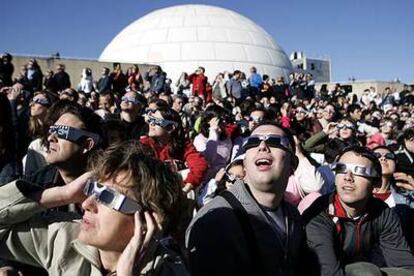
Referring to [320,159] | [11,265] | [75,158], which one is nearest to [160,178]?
[11,265]

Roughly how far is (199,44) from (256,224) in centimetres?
3678

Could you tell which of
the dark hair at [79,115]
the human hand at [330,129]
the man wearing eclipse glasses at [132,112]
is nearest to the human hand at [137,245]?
the dark hair at [79,115]

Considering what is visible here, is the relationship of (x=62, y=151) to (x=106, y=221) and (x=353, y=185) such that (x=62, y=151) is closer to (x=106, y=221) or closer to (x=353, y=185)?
(x=106, y=221)

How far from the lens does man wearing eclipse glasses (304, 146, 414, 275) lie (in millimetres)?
3592

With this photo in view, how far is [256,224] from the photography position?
9.73 ft

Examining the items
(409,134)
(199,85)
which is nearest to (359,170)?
(409,134)

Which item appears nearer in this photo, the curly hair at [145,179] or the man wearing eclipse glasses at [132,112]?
the curly hair at [145,179]

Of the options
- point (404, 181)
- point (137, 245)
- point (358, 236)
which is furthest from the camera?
point (404, 181)

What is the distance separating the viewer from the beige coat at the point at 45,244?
2.22 metres

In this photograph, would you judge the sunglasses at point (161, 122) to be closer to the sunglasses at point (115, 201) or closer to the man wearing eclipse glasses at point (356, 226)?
the man wearing eclipse glasses at point (356, 226)

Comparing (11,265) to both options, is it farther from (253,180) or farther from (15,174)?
(253,180)

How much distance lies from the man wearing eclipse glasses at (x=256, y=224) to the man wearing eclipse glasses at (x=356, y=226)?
418mm

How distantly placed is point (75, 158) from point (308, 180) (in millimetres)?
2736

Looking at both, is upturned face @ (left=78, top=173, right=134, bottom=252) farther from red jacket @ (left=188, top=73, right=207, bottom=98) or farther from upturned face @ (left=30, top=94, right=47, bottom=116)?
red jacket @ (left=188, top=73, right=207, bottom=98)
